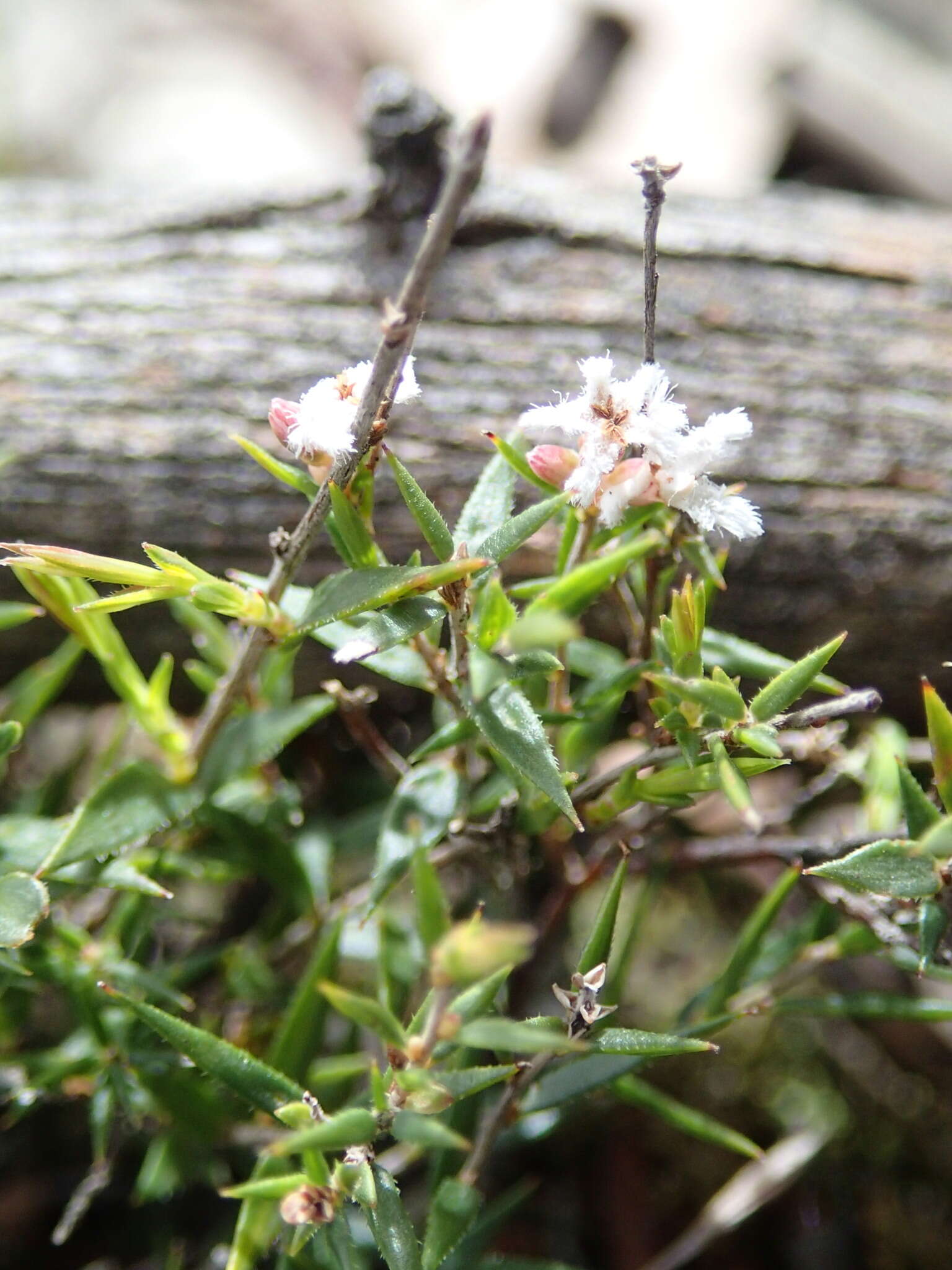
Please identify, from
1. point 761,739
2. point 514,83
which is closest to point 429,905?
point 761,739

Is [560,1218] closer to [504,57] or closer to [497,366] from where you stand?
[497,366]

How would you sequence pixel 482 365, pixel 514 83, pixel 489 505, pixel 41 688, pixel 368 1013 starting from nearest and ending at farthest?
pixel 368 1013 → pixel 489 505 → pixel 41 688 → pixel 482 365 → pixel 514 83

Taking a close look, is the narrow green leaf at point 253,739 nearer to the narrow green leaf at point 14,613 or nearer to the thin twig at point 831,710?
the narrow green leaf at point 14,613

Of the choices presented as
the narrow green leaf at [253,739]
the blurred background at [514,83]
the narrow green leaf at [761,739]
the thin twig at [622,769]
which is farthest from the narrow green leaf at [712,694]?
the blurred background at [514,83]

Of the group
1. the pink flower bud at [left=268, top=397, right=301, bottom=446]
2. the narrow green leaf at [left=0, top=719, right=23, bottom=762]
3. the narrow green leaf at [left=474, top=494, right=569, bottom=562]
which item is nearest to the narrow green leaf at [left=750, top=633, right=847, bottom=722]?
the narrow green leaf at [left=474, top=494, right=569, bottom=562]

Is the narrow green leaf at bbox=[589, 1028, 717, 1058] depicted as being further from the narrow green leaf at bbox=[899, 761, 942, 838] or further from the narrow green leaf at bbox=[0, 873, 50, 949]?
the narrow green leaf at bbox=[0, 873, 50, 949]

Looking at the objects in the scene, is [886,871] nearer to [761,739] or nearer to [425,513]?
[761,739]

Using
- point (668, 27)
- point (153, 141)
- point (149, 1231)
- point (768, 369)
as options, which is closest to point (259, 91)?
point (153, 141)
